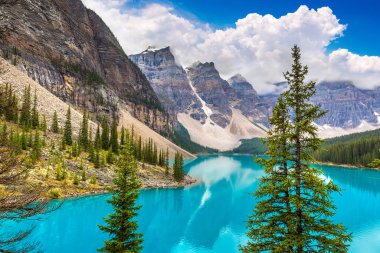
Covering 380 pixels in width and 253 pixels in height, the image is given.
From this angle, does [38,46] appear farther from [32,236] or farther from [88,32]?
[32,236]

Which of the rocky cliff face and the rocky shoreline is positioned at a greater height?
the rocky cliff face

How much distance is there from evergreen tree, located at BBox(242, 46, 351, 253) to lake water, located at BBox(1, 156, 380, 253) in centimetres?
2472

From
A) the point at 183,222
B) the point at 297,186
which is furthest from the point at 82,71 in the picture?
the point at 297,186

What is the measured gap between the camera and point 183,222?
48.1m

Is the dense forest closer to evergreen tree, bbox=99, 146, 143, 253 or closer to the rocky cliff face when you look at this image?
the rocky cliff face

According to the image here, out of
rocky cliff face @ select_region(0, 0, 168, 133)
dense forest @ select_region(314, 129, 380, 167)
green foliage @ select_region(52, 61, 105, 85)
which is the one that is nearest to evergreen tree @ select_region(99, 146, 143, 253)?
rocky cliff face @ select_region(0, 0, 168, 133)

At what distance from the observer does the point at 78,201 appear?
53.8 m

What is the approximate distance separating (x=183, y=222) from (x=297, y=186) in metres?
38.8

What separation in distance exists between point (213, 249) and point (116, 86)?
176 meters

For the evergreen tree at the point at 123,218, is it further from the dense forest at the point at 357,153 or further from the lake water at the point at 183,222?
the dense forest at the point at 357,153

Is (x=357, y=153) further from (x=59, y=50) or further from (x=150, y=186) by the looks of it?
(x=59, y=50)

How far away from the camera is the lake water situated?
3572 centimetres

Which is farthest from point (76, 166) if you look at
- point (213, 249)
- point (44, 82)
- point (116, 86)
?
point (116, 86)

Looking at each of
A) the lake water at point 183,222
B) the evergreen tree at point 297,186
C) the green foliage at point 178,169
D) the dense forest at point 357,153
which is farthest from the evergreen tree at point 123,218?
the dense forest at point 357,153
